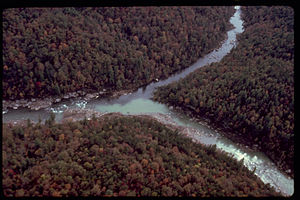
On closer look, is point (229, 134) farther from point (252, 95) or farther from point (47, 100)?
point (47, 100)

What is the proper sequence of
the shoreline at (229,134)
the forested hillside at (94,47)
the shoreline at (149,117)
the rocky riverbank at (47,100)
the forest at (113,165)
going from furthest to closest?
the forested hillside at (94,47) < the rocky riverbank at (47,100) < the shoreline at (149,117) < the shoreline at (229,134) < the forest at (113,165)

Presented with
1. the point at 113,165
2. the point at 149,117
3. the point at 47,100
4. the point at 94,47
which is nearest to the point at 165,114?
the point at 149,117

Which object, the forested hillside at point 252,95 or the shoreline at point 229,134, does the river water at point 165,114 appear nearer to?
the shoreline at point 229,134

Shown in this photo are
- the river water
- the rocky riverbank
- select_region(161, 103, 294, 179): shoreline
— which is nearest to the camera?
the river water

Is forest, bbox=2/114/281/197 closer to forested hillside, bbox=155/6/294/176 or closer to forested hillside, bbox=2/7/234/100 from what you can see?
forested hillside, bbox=155/6/294/176

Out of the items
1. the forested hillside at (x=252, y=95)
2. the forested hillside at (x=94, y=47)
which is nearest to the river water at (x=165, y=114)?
the forested hillside at (x=252, y=95)

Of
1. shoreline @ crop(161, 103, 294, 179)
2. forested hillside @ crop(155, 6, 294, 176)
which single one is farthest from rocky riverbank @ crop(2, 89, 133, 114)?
shoreline @ crop(161, 103, 294, 179)

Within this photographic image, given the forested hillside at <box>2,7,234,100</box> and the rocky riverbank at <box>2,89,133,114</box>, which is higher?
the forested hillside at <box>2,7,234,100</box>

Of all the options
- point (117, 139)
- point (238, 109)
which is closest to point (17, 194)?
point (117, 139)

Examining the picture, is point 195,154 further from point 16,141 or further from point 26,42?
point 26,42
